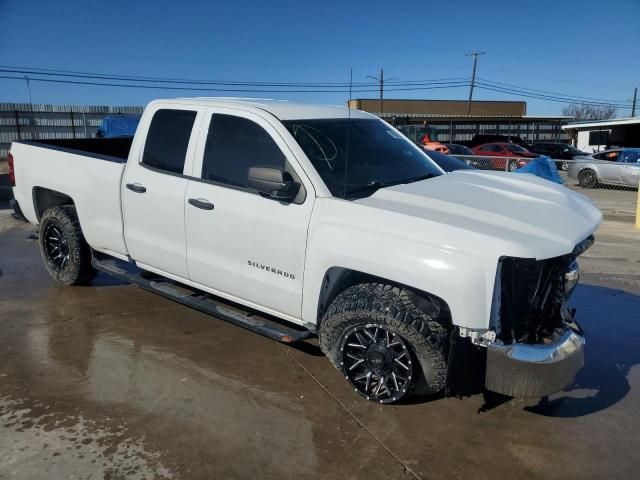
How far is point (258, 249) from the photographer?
12.7ft

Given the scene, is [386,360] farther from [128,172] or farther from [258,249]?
[128,172]

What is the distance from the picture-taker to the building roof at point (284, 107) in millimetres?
4191

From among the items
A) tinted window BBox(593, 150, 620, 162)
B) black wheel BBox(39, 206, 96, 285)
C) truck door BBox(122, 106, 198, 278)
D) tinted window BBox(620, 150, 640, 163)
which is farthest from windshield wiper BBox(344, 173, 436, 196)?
tinted window BBox(593, 150, 620, 162)

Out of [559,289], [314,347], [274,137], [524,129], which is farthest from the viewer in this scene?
[524,129]

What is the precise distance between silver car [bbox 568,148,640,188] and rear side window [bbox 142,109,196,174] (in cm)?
1757

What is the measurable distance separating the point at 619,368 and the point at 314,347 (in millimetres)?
2375

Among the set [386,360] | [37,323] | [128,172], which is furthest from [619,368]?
[37,323]

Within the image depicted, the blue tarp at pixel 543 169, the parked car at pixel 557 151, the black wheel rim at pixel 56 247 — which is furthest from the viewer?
the parked car at pixel 557 151

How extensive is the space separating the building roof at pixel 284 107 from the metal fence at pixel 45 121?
887 inches

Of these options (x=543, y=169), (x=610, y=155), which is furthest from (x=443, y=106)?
(x=543, y=169)

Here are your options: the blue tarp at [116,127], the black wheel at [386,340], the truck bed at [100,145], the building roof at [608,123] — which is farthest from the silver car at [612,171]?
the building roof at [608,123]

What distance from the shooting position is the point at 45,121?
25438 millimetres

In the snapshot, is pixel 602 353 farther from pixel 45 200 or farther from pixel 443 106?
pixel 443 106

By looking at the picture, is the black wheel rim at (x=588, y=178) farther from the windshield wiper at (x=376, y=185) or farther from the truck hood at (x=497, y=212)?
the windshield wiper at (x=376, y=185)
